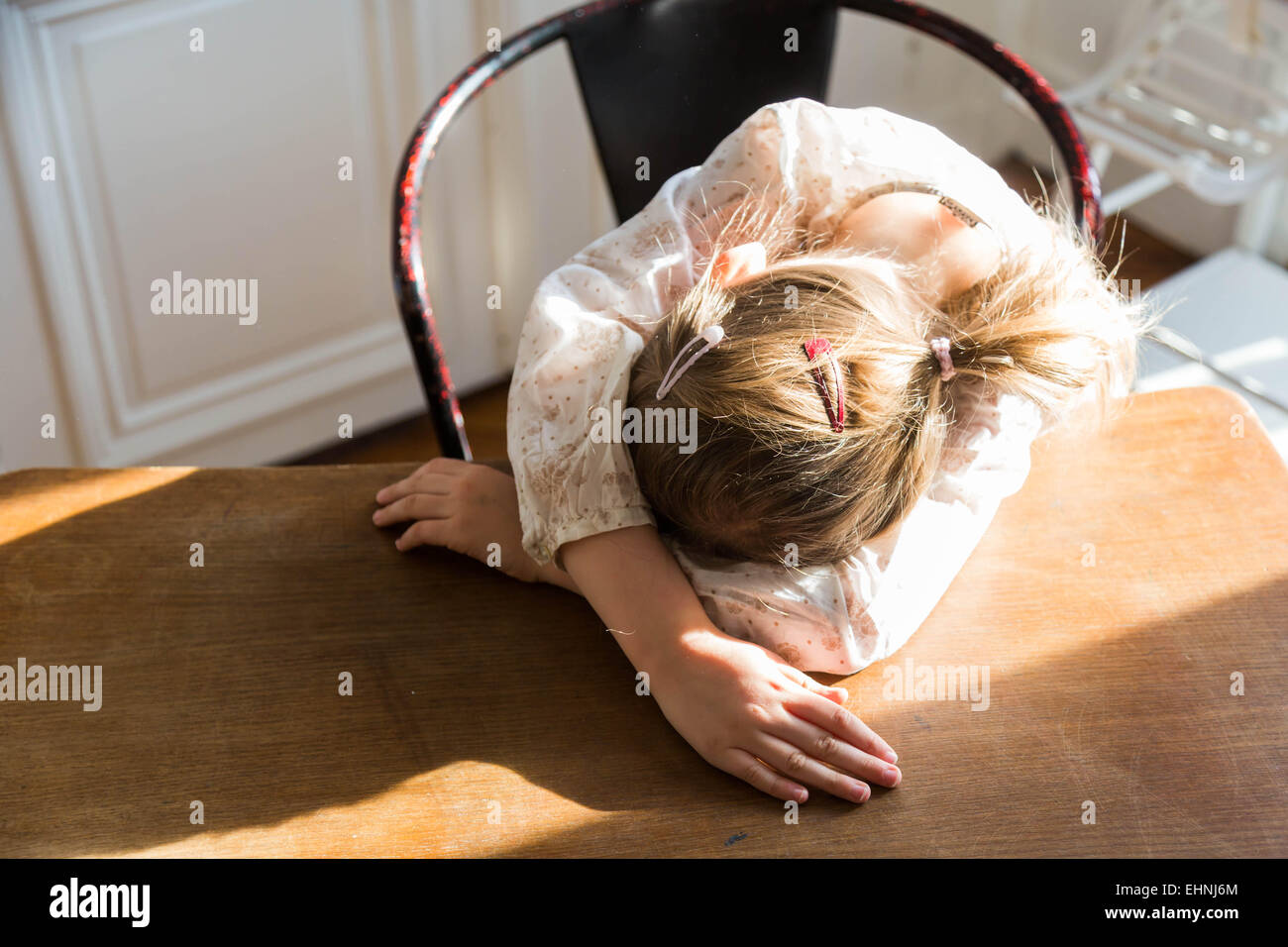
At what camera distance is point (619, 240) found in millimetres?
922

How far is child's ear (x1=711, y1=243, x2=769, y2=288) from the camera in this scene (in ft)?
2.68

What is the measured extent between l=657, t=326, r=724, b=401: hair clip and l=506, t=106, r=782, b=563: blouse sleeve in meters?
0.05

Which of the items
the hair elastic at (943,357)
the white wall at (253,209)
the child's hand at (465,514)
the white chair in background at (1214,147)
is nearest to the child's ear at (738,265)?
the hair elastic at (943,357)

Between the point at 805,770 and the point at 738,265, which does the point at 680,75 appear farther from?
the point at 805,770

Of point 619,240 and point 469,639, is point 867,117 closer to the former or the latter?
point 619,240

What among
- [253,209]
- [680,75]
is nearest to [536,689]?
[680,75]

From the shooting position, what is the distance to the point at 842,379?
29.0 inches

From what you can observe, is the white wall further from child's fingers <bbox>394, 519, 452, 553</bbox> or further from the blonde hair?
the blonde hair

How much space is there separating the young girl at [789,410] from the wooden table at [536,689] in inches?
1.5

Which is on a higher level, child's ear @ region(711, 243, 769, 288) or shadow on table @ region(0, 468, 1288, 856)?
child's ear @ region(711, 243, 769, 288)

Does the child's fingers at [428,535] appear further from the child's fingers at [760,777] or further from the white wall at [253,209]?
the white wall at [253,209]

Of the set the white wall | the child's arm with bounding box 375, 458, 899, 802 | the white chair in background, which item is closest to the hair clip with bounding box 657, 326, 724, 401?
the child's arm with bounding box 375, 458, 899, 802

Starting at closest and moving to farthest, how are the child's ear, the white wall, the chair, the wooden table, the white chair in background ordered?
the wooden table
the child's ear
the chair
the white wall
the white chair in background
